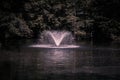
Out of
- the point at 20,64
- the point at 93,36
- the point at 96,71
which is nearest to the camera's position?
the point at 96,71

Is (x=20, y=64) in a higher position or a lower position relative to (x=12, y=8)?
lower

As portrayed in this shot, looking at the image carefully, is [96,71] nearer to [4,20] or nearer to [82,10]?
[4,20]

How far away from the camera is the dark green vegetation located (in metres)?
42.0

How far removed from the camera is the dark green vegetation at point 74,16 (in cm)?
4197

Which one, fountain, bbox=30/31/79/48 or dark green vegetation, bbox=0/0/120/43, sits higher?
dark green vegetation, bbox=0/0/120/43

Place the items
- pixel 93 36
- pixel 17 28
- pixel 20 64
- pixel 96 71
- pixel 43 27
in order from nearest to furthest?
pixel 96 71
pixel 20 64
pixel 17 28
pixel 43 27
pixel 93 36

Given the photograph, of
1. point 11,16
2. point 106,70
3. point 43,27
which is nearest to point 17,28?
point 11,16

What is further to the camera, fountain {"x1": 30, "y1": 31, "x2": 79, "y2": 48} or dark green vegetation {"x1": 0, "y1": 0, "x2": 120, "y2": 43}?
dark green vegetation {"x1": 0, "y1": 0, "x2": 120, "y2": 43}

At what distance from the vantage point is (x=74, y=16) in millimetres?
44688

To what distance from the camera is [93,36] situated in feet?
152

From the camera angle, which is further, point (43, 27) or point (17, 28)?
point (43, 27)

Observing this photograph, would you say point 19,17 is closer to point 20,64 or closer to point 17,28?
point 17,28

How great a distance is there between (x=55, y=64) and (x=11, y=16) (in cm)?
2072

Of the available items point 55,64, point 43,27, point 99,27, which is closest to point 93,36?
point 99,27
